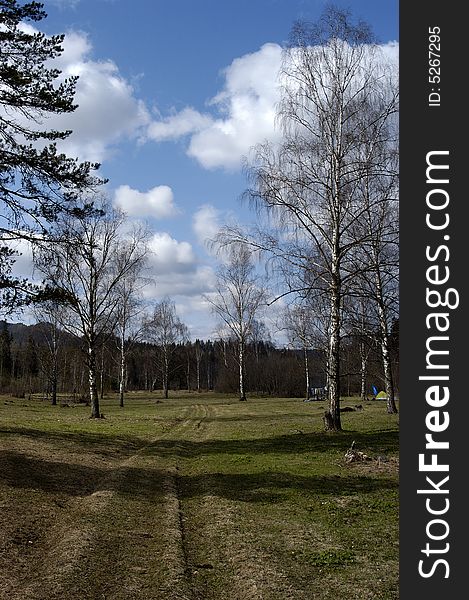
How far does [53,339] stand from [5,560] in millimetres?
37095

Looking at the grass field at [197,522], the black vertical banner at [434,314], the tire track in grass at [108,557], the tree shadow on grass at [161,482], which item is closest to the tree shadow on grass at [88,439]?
the grass field at [197,522]

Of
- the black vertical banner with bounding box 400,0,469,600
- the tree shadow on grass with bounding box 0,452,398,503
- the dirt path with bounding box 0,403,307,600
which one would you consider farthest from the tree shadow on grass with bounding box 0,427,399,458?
the black vertical banner with bounding box 400,0,469,600

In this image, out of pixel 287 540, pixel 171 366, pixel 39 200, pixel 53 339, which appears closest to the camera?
pixel 287 540

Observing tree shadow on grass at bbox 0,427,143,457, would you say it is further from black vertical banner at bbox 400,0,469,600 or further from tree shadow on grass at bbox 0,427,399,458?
black vertical banner at bbox 400,0,469,600

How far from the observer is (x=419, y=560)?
4398 millimetres

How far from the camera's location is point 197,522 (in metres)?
8.72

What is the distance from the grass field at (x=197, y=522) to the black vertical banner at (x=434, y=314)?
1495 mm

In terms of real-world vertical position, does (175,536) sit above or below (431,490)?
below

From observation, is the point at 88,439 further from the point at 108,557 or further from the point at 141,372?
the point at 141,372

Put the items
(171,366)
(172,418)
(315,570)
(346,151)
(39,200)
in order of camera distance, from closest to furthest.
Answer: (315,570), (39,200), (346,151), (172,418), (171,366)

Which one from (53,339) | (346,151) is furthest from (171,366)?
(346,151)

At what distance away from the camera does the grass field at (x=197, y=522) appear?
6.06 metres

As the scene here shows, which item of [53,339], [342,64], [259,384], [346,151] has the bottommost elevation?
[259,384]

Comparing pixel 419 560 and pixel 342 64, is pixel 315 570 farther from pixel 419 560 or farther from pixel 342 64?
pixel 342 64
